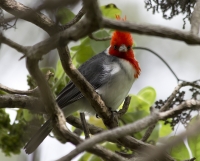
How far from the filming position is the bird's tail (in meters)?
3.38

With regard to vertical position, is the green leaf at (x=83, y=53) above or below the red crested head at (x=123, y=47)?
below

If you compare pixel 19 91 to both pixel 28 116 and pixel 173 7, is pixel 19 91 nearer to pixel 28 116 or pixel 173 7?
pixel 28 116

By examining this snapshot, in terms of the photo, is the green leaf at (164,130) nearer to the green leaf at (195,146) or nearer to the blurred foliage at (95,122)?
the blurred foliage at (95,122)

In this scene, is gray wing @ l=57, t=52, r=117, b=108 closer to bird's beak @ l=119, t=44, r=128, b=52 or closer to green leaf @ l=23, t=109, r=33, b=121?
bird's beak @ l=119, t=44, r=128, b=52

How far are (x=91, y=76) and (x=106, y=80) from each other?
16 centimetres

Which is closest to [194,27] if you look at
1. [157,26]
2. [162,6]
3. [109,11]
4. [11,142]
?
[157,26]

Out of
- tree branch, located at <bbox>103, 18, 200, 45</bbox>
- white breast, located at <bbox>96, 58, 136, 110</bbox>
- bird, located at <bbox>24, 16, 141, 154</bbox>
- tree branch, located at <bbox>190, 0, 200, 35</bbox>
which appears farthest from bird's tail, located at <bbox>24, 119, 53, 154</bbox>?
tree branch, located at <bbox>103, 18, 200, 45</bbox>

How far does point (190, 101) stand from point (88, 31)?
70 centimetres

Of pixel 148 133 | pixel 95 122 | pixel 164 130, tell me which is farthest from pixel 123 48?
pixel 148 133

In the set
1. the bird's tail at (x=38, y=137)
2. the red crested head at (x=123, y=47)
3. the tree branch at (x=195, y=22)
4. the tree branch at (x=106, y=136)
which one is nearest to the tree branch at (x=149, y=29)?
the tree branch at (x=195, y=22)

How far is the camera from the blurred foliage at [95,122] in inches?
127

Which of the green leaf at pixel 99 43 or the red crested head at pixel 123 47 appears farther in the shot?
the red crested head at pixel 123 47

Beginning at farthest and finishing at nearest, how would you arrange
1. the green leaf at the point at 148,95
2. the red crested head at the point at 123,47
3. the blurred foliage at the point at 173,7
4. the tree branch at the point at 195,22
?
the red crested head at the point at 123,47
the green leaf at the point at 148,95
the blurred foliage at the point at 173,7
the tree branch at the point at 195,22

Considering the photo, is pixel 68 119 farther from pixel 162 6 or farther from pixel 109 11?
pixel 162 6
